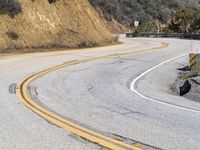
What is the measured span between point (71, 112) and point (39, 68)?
857 centimetres

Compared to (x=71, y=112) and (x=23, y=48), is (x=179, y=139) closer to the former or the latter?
(x=71, y=112)

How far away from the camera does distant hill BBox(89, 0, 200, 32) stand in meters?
70.4

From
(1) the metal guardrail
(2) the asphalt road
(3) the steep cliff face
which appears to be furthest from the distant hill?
(2) the asphalt road

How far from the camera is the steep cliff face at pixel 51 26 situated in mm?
26938

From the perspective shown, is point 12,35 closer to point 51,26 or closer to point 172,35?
point 51,26

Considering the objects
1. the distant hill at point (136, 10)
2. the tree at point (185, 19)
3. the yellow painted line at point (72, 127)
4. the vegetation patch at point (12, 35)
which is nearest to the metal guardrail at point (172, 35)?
the tree at point (185, 19)

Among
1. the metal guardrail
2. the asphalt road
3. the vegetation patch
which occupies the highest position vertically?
the vegetation patch

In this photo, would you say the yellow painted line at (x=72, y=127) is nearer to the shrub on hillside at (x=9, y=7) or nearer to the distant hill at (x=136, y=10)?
the shrub on hillside at (x=9, y=7)

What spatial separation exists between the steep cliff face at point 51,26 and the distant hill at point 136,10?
3227cm

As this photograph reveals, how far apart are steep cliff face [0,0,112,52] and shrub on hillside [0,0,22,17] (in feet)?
0.37

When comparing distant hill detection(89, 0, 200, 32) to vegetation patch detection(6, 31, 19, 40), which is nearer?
vegetation patch detection(6, 31, 19, 40)

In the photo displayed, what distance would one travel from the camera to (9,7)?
90.3 ft

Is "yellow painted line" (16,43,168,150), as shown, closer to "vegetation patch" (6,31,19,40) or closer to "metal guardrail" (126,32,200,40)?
"vegetation patch" (6,31,19,40)

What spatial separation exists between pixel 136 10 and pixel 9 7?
52.1 m
